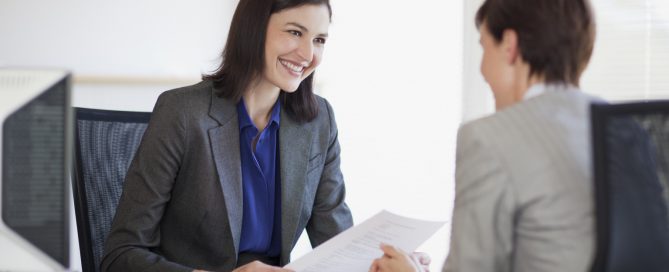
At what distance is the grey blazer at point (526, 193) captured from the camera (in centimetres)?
108

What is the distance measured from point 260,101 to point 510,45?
32.4 inches

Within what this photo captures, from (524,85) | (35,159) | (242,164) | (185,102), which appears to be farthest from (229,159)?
(35,159)

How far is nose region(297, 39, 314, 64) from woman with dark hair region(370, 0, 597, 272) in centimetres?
79

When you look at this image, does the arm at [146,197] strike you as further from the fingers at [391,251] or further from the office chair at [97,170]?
the fingers at [391,251]

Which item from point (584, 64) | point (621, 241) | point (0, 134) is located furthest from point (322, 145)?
point (0, 134)

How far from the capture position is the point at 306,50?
1.89 meters

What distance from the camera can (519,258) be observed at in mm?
1125

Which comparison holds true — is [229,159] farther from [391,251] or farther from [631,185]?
[631,185]

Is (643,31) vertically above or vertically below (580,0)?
below

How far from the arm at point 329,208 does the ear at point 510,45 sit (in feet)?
2.71

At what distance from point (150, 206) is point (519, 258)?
0.85m

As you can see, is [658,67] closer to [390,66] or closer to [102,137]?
[390,66]

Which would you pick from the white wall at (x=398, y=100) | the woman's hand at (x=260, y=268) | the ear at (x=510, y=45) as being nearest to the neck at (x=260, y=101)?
the woman's hand at (x=260, y=268)

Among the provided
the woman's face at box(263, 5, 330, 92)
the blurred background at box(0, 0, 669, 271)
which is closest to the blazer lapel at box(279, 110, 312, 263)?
the woman's face at box(263, 5, 330, 92)
